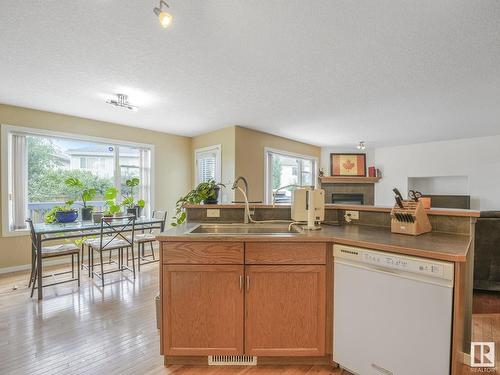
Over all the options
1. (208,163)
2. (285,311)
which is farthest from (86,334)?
(208,163)

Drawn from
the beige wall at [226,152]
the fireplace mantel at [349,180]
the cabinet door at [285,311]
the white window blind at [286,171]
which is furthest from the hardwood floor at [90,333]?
the fireplace mantel at [349,180]

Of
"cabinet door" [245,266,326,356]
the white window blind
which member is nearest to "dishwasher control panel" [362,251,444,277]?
"cabinet door" [245,266,326,356]

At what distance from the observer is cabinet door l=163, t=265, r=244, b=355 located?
5.24ft

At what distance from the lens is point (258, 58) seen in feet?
7.13

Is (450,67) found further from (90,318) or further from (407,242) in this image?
(90,318)

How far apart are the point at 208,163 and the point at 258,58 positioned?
3156mm

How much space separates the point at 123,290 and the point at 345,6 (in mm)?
3402

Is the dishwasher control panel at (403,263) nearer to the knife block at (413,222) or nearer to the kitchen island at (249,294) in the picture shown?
the kitchen island at (249,294)

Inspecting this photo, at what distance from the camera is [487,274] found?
2820mm

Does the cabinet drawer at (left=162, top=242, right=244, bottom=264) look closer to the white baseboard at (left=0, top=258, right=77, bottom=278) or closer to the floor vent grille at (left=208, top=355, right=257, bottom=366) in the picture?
the floor vent grille at (left=208, top=355, right=257, bottom=366)

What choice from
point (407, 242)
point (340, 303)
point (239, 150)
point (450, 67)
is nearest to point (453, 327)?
point (407, 242)

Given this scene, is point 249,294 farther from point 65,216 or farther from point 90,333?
point 65,216

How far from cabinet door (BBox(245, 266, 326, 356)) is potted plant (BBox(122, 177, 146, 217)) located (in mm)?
2654

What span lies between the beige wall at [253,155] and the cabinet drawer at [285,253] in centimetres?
294
